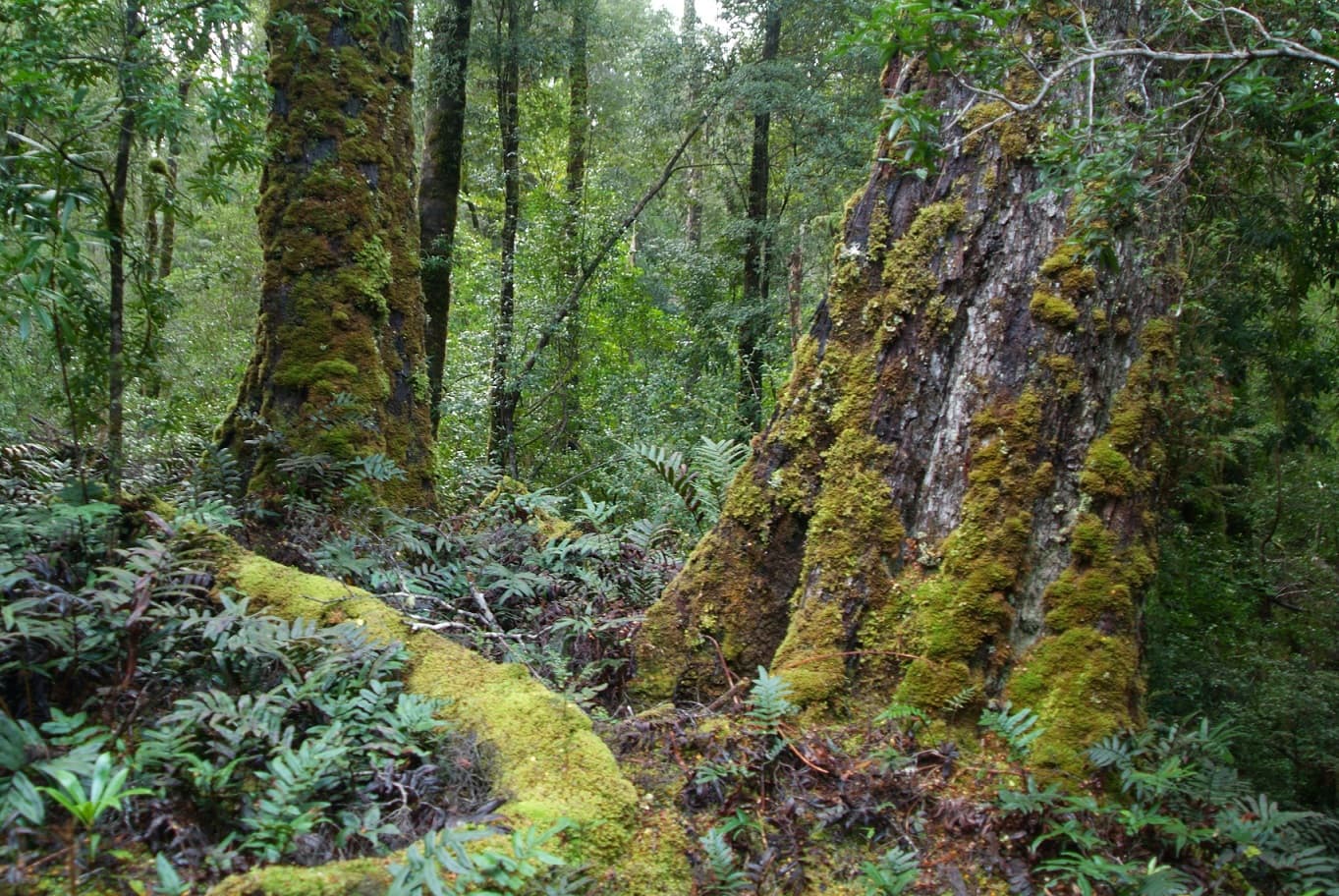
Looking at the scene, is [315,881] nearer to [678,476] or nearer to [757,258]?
[678,476]

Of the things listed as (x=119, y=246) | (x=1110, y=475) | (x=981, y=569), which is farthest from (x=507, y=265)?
(x=1110, y=475)

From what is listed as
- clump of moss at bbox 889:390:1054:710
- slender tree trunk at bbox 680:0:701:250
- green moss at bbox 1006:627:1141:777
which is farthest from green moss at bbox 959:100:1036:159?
slender tree trunk at bbox 680:0:701:250

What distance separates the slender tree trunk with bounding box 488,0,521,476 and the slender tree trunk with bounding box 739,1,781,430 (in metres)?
3.69

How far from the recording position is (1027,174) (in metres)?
3.66

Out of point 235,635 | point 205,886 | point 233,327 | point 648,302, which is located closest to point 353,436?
point 235,635

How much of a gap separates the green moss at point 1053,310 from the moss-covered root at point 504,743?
2519 mm

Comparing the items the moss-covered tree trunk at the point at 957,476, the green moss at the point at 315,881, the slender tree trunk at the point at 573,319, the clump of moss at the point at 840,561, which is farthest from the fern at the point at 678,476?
the slender tree trunk at the point at 573,319

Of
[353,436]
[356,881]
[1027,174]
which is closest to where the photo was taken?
[356,881]

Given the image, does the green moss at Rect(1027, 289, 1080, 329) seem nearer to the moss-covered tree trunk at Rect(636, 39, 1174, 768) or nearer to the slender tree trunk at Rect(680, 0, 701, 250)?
the moss-covered tree trunk at Rect(636, 39, 1174, 768)

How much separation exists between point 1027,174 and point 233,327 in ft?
57.3

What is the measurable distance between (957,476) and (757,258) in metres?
12.2

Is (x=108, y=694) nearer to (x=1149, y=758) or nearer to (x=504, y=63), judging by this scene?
(x=1149, y=758)

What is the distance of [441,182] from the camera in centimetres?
1043

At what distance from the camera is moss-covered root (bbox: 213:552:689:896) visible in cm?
195
